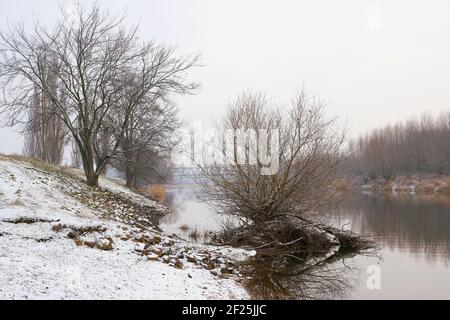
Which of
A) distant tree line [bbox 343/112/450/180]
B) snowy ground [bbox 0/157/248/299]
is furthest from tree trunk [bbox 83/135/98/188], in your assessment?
distant tree line [bbox 343/112/450/180]

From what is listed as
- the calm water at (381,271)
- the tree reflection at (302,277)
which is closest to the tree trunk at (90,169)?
the calm water at (381,271)

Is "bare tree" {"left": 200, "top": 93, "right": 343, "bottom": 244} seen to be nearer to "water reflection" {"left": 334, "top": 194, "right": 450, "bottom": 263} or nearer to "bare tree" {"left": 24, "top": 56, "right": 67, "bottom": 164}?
"water reflection" {"left": 334, "top": 194, "right": 450, "bottom": 263}

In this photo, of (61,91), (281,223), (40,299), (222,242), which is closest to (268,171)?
(281,223)

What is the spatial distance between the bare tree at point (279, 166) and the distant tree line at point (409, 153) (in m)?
45.1

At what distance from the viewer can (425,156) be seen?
5991 cm

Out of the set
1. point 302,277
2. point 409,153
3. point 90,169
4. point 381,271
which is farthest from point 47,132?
A: point 409,153

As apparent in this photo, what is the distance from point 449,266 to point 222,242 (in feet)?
20.4

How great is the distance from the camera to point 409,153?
62.4 meters

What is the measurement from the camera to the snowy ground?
6.21 meters

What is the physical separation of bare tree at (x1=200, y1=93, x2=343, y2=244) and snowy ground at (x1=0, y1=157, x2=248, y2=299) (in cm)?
295

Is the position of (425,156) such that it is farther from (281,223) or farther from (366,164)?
(281,223)

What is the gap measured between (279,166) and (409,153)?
54531mm

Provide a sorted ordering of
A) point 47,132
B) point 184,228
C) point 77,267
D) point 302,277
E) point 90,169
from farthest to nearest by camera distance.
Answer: point 47,132
point 90,169
point 184,228
point 302,277
point 77,267

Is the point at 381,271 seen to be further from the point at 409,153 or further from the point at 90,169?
the point at 409,153
